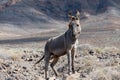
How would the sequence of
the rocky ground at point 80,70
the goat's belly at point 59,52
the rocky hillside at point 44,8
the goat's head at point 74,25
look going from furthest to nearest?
the rocky hillside at point 44,8, the goat's belly at point 59,52, the goat's head at point 74,25, the rocky ground at point 80,70

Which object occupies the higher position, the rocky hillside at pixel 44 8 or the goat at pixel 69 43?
the goat at pixel 69 43

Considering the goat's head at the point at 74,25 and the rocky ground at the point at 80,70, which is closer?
the rocky ground at the point at 80,70

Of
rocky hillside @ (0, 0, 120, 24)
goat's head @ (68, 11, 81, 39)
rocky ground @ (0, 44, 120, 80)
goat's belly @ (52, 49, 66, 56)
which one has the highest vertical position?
goat's head @ (68, 11, 81, 39)

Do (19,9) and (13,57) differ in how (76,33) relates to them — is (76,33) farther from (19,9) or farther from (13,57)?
(19,9)

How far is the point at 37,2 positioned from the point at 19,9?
25.6 feet

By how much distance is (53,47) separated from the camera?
15.6m

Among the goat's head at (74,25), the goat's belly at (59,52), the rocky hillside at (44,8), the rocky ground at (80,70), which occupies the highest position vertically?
the goat's head at (74,25)

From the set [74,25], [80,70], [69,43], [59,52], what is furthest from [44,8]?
[74,25]

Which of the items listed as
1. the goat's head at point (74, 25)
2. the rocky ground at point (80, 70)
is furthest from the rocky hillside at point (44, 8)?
the goat's head at point (74, 25)

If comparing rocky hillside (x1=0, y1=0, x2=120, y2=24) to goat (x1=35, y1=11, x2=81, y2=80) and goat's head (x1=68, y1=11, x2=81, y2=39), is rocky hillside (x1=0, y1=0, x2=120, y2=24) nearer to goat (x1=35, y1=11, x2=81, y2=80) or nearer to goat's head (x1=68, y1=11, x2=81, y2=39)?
goat (x1=35, y1=11, x2=81, y2=80)

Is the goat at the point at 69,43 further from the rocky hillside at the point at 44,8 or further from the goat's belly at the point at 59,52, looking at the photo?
the rocky hillside at the point at 44,8

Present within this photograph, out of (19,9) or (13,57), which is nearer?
(13,57)

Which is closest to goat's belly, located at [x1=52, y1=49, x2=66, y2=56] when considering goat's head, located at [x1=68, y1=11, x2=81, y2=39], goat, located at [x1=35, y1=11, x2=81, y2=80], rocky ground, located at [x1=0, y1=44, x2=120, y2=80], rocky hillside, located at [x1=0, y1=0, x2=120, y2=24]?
goat, located at [x1=35, y1=11, x2=81, y2=80]

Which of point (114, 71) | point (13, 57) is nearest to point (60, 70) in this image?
point (114, 71)
